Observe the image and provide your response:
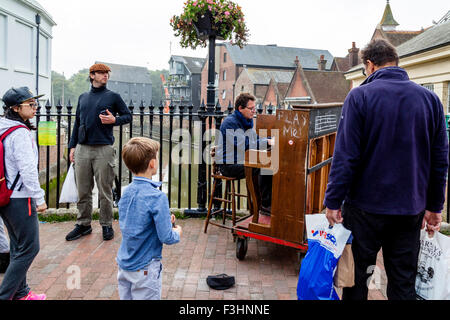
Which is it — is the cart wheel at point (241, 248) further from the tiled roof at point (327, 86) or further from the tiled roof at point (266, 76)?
the tiled roof at point (266, 76)

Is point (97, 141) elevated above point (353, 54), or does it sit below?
below

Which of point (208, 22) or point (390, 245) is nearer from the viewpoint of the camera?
point (390, 245)

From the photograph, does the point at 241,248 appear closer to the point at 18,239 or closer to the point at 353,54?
the point at 18,239

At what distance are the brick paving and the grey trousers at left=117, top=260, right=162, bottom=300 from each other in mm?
956

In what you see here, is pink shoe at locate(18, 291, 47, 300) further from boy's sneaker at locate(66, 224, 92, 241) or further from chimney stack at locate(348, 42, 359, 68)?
chimney stack at locate(348, 42, 359, 68)

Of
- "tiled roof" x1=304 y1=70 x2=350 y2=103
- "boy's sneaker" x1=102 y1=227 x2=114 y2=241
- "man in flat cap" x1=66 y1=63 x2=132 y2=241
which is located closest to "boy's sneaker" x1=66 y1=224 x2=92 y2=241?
"man in flat cap" x1=66 y1=63 x2=132 y2=241

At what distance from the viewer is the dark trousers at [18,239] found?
2965 millimetres

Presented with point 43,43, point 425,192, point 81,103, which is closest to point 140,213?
point 425,192

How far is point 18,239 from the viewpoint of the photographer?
9.90 feet

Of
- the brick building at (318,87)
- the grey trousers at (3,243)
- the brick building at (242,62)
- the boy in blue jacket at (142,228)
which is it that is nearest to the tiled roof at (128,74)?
the brick building at (242,62)

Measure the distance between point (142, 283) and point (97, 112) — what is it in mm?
2781

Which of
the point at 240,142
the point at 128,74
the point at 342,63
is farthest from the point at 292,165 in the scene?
the point at 128,74

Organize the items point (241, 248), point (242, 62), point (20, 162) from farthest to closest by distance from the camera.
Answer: point (242, 62) → point (241, 248) → point (20, 162)
